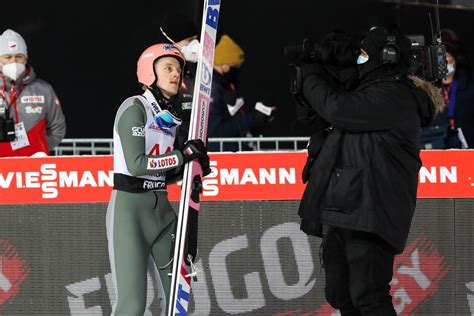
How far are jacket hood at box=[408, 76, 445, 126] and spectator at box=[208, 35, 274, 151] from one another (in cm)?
277

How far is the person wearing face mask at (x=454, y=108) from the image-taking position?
9.58 m

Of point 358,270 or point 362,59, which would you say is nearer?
point 358,270

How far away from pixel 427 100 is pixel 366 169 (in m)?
0.52

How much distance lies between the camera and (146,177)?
6629 mm

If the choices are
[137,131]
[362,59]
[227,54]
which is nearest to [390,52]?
[362,59]

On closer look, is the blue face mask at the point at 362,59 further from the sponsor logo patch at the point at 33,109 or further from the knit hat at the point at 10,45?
the knit hat at the point at 10,45

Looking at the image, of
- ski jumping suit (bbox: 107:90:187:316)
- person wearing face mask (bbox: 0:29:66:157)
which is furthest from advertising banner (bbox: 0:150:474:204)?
ski jumping suit (bbox: 107:90:187:316)

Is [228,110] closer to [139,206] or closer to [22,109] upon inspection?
[22,109]

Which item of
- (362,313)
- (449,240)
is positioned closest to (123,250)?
(362,313)

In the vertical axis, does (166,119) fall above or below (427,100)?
below

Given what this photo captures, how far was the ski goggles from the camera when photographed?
659 centimetres

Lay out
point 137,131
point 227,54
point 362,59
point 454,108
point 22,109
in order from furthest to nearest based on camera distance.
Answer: point 454,108
point 227,54
point 22,109
point 137,131
point 362,59

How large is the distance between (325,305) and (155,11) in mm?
4613

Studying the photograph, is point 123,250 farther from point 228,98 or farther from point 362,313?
point 228,98
